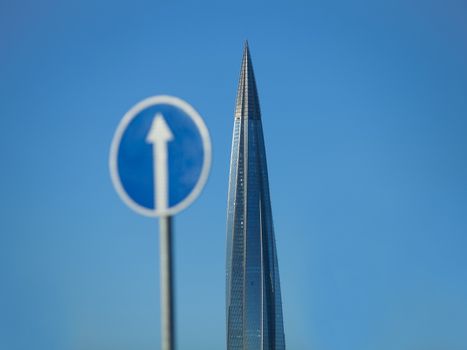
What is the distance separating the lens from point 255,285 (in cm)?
12756

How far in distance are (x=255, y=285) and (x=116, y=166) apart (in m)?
122

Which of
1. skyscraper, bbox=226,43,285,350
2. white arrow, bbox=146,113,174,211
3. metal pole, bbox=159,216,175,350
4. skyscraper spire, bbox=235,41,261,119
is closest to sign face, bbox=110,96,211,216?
white arrow, bbox=146,113,174,211

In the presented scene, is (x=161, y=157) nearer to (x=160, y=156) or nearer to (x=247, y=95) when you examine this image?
(x=160, y=156)

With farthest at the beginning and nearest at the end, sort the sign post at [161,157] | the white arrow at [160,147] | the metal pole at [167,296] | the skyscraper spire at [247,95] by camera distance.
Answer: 1. the skyscraper spire at [247,95]
2. the white arrow at [160,147]
3. the sign post at [161,157]
4. the metal pole at [167,296]

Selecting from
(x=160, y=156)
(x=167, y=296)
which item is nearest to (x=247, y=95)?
(x=160, y=156)

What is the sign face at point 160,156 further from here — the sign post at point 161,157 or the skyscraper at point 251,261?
the skyscraper at point 251,261

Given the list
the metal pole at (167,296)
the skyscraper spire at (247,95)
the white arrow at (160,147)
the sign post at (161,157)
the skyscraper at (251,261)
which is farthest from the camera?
the skyscraper spire at (247,95)

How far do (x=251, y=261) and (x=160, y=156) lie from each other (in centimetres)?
12153

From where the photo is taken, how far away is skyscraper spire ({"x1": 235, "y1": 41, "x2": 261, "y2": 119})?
137625 mm

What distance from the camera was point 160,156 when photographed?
596cm

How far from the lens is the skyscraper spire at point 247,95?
138m

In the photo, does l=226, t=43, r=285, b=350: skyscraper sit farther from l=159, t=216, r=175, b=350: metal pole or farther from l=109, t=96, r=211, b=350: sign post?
l=159, t=216, r=175, b=350: metal pole

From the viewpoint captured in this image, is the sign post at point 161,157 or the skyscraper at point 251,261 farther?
the skyscraper at point 251,261

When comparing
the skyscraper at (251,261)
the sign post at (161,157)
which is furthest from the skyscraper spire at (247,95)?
the sign post at (161,157)
